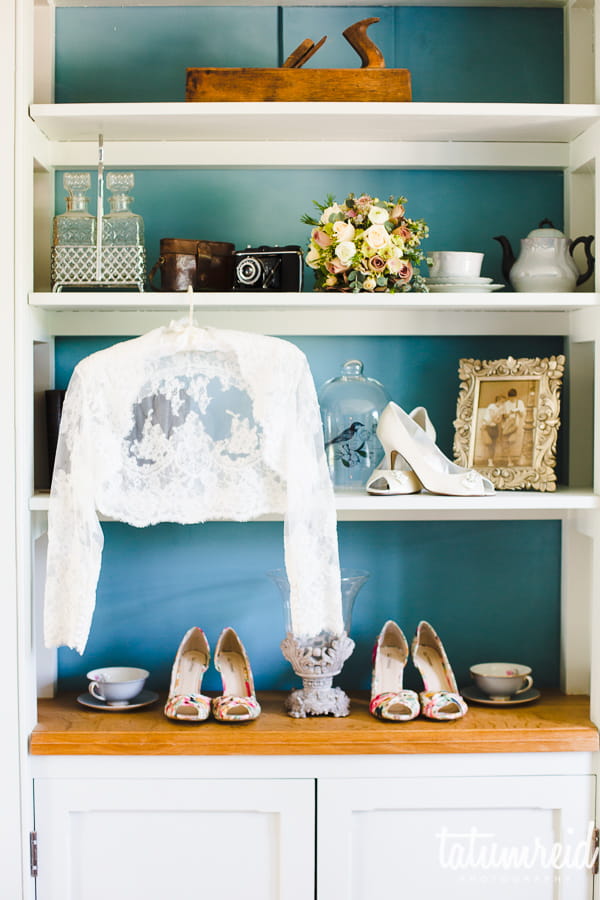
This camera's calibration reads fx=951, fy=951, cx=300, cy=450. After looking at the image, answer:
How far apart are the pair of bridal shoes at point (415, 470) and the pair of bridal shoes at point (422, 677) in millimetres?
394

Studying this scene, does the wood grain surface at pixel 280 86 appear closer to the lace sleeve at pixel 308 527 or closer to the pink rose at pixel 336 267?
the pink rose at pixel 336 267

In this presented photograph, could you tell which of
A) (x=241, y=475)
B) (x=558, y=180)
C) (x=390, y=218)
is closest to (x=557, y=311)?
(x=558, y=180)

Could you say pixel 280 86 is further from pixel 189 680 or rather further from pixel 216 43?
pixel 189 680

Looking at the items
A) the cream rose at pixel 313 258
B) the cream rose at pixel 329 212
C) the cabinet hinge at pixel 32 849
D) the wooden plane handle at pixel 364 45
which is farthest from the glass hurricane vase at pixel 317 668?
the wooden plane handle at pixel 364 45

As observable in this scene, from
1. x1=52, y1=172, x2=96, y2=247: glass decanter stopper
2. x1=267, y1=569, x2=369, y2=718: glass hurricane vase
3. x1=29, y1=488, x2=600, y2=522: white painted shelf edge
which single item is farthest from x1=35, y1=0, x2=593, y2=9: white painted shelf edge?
x1=267, y1=569, x2=369, y2=718: glass hurricane vase

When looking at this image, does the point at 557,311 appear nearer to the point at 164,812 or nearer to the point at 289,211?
the point at 289,211

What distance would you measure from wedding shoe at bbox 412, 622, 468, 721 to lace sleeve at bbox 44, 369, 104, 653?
2.61 feet

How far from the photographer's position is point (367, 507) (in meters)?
2.08

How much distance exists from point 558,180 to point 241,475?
115 centimetres

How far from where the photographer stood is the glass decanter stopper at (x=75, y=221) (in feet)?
7.14

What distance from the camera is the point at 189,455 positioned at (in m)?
2.00

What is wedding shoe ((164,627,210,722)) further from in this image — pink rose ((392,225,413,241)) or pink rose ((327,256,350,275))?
pink rose ((392,225,413,241))

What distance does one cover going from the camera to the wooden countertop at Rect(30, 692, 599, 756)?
2066mm

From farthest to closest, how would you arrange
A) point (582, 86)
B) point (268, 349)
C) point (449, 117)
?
point (582, 86) → point (449, 117) → point (268, 349)
